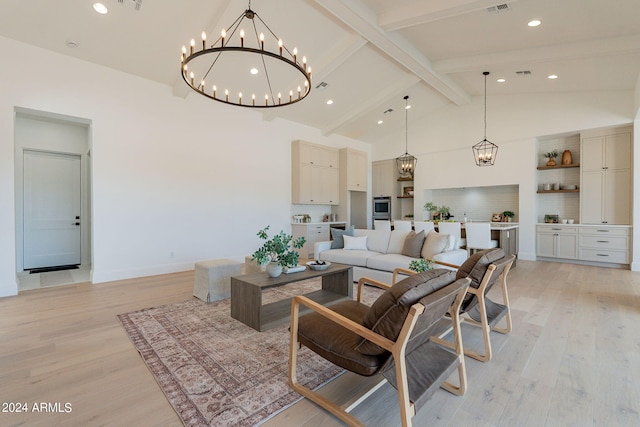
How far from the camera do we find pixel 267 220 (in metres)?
6.91

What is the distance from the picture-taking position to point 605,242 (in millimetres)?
5852

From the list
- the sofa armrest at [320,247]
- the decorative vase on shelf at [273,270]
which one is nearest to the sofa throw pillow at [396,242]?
the sofa armrest at [320,247]

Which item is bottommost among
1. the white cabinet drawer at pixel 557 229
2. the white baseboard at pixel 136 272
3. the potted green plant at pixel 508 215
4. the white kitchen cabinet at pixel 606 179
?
the white baseboard at pixel 136 272

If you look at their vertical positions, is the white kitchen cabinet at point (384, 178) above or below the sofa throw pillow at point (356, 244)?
above

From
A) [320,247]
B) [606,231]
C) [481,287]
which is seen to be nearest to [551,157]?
[606,231]

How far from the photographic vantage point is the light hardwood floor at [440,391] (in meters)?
1.71

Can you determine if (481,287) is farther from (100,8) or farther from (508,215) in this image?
(508,215)

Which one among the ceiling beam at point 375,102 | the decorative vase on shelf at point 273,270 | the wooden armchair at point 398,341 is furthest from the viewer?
the ceiling beam at point 375,102

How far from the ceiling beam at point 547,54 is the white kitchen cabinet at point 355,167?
10.6ft

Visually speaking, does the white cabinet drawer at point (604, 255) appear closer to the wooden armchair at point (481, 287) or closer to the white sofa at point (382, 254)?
the white sofa at point (382, 254)

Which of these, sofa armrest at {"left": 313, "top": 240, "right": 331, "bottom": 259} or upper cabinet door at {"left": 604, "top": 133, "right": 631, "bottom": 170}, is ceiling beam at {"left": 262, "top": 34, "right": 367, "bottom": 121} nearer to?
sofa armrest at {"left": 313, "top": 240, "right": 331, "bottom": 259}

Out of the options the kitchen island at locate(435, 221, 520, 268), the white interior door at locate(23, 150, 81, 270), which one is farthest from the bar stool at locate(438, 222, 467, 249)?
the white interior door at locate(23, 150, 81, 270)

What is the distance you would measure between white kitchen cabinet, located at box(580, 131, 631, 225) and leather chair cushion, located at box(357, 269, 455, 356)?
661 centimetres

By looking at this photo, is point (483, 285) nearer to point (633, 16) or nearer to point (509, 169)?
point (633, 16)
